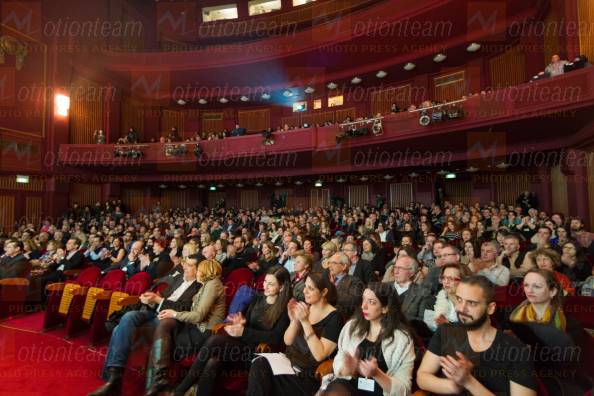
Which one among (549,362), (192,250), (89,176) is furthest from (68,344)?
(89,176)

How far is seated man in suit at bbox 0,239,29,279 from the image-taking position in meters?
4.95

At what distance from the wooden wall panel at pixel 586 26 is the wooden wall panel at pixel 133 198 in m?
15.0

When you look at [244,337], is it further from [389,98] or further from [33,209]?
[33,209]

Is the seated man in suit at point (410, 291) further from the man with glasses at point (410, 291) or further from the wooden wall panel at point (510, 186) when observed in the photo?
the wooden wall panel at point (510, 186)

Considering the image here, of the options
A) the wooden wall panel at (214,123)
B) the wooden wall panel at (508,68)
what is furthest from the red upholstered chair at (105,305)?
the wooden wall panel at (214,123)

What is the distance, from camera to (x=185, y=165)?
12352 millimetres

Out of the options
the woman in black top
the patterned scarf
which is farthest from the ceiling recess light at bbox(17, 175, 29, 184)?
the patterned scarf

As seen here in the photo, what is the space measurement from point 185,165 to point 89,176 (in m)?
3.94

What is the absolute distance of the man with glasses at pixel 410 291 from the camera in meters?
2.51

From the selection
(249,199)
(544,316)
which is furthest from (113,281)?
(249,199)

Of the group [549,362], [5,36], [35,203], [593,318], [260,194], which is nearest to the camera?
[549,362]

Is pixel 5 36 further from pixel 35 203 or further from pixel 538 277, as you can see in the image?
pixel 538 277

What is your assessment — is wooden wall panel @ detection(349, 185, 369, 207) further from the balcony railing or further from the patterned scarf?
the patterned scarf

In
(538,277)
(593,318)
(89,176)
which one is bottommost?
(593,318)
